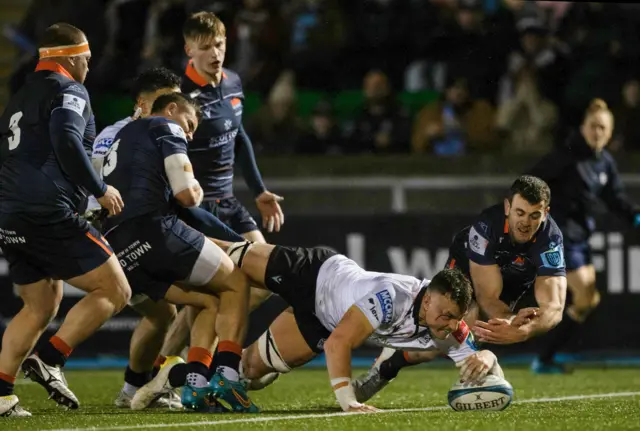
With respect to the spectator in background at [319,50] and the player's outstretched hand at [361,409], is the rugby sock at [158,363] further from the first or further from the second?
the spectator in background at [319,50]

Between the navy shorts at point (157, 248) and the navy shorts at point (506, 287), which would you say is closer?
the navy shorts at point (157, 248)

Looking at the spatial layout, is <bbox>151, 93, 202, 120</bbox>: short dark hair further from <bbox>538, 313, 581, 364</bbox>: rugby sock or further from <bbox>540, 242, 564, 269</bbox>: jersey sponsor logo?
<bbox>538, 313, 581, 364</bbox>: rugby sock

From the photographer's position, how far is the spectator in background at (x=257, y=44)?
1568 centimetres

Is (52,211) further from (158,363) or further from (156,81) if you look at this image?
(158,363)

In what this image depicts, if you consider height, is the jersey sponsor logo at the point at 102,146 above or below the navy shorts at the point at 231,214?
above

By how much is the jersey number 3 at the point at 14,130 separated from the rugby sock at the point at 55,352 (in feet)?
3.78

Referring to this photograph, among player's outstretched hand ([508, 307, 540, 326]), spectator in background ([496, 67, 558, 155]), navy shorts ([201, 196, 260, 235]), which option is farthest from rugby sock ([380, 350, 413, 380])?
spectator in background ([496, 67, 558, 155])

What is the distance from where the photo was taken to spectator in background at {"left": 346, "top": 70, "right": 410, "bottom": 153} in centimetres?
1484

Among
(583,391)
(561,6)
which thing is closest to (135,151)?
(583,391)

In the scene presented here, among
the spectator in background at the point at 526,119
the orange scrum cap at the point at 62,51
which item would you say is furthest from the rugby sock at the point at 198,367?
the spectator in background at the point at 526,119

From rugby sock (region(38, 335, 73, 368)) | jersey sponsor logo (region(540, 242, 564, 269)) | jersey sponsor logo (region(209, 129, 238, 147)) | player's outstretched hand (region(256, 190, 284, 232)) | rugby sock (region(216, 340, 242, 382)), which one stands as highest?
jersey sponsor logo (region(209, 129, 238, 147))

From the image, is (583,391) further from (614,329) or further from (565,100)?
(565,100)

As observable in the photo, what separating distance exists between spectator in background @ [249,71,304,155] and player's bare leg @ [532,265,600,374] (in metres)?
4.24

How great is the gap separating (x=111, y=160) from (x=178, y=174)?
614 mm
